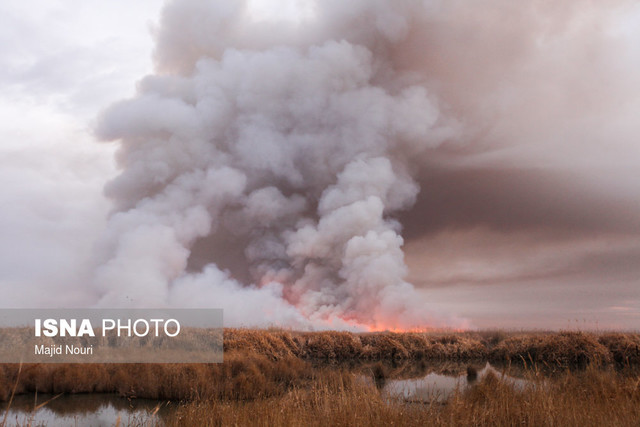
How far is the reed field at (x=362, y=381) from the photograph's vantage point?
8414 mm

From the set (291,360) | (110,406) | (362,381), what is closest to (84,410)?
(110,406)

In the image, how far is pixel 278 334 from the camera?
26.8 m

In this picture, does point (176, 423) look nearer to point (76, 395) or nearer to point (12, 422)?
point (12, 422)

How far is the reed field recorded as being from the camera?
8.41 metres

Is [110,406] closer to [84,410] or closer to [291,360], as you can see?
[84,410]

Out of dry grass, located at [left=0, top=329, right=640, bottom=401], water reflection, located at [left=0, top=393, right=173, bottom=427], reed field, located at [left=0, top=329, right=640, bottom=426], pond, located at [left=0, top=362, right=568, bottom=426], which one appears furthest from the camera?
dry grass, located at [left=0, top=329, right=640, bottom=401]

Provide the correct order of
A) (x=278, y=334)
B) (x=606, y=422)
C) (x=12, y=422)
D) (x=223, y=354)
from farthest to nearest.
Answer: (x=278, y=334) → (x=223, y=354) → (x=12, y=422) → (x=606, y=422)

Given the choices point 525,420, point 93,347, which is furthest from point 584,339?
point 93,347

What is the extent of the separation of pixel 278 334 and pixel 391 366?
6521mm

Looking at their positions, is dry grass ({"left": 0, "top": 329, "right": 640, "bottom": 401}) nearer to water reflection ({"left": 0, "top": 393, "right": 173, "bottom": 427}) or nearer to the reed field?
the reed field

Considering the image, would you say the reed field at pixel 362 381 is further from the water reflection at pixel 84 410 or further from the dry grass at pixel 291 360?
the water reflection at pixel 84 410

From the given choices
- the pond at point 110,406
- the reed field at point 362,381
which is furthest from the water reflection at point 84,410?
the reed field at point 362,381

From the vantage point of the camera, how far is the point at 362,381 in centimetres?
1248

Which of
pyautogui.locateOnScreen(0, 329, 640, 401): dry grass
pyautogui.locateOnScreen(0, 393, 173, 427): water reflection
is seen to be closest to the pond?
pyautogui.locateOnScreen(0, 393, 173, 427): water reflection
